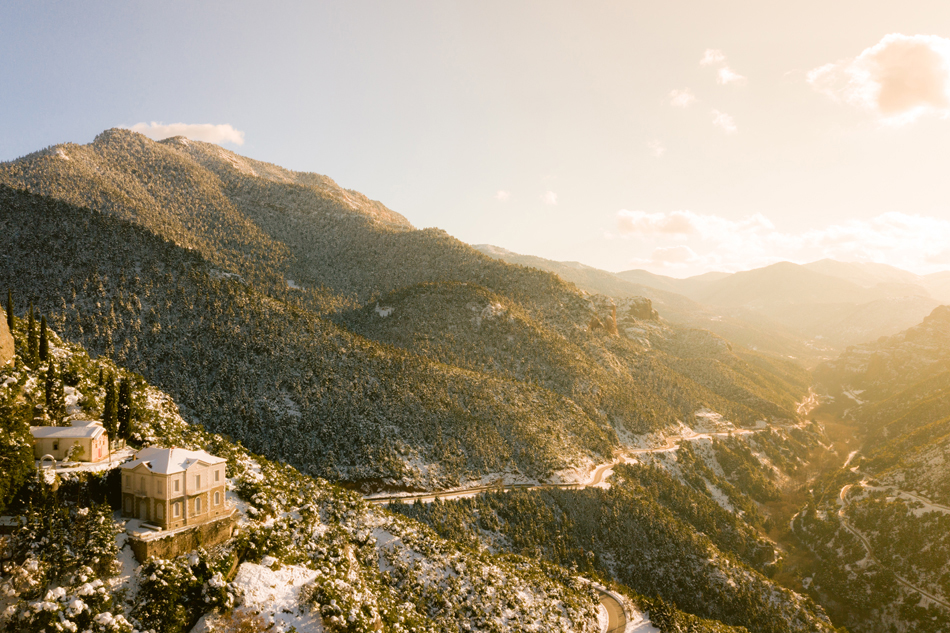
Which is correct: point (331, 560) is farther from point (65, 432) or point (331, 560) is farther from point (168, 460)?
point (65, 432)

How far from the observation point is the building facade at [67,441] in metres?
38.0

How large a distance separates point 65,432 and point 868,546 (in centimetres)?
13006

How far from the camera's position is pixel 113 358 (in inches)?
3927

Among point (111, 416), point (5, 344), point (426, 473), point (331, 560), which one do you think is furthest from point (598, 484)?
point (5, 344)

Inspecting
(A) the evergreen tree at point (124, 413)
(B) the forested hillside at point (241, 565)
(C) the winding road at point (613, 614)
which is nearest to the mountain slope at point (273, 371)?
(B) the forested hillside at point (241, 565)

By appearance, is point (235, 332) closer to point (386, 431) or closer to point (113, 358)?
point (113, 358)

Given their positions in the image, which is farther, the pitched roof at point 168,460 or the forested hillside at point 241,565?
the pitched roof at point 168,460

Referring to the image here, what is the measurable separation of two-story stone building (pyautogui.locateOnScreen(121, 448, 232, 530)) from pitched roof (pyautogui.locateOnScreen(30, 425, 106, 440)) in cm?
470

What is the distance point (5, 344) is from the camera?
1881 inches

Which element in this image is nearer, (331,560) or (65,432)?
(65,432)

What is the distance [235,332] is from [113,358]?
76.3 feet

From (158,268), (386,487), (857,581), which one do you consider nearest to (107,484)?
(386,487)

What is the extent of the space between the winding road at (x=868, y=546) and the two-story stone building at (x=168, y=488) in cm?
11193

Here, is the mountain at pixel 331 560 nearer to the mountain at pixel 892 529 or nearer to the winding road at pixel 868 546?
the mountain at pixel 892 529
